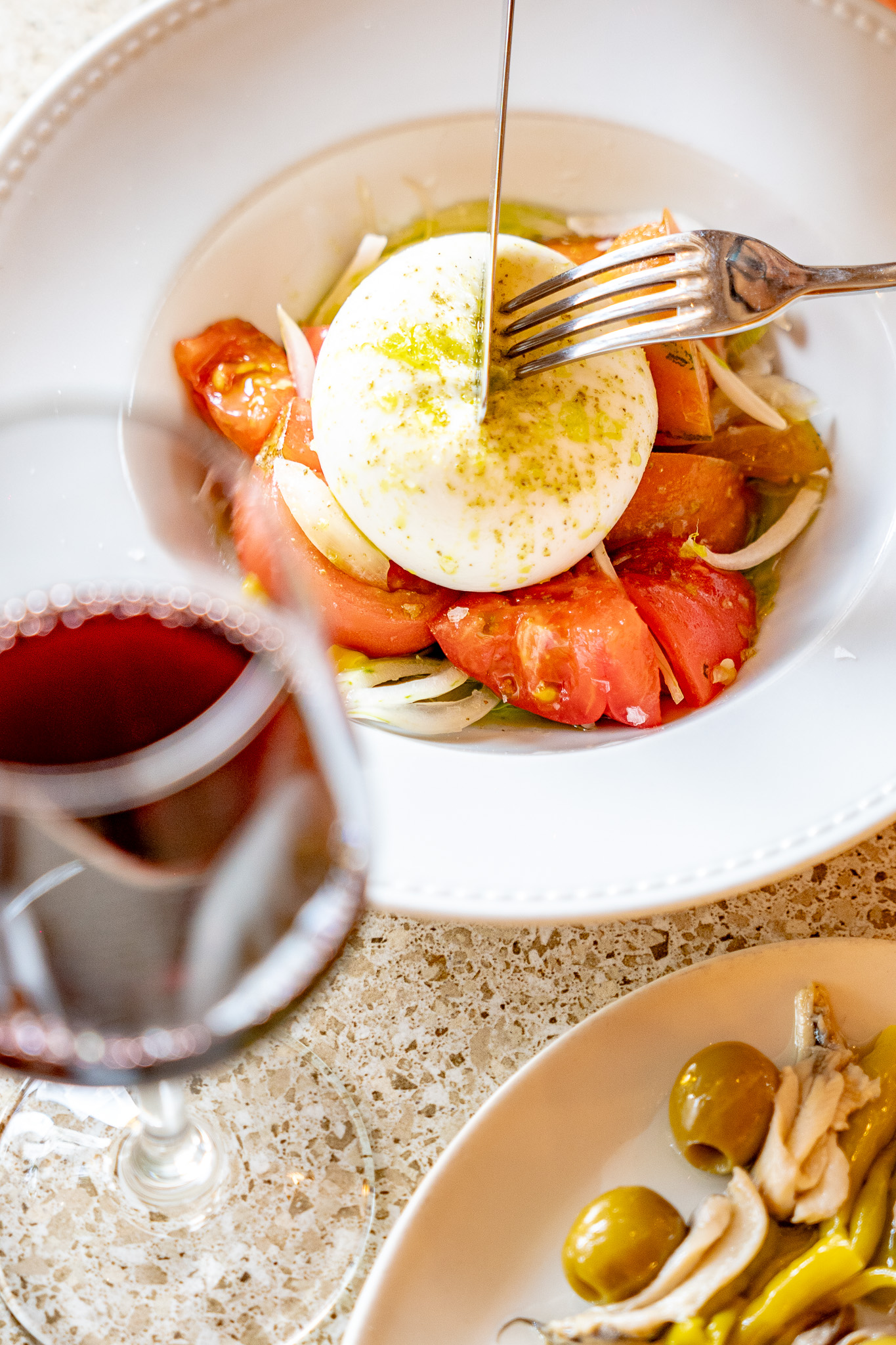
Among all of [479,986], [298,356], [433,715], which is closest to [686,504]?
[433,715]

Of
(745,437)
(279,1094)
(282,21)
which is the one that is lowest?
(279,1094)

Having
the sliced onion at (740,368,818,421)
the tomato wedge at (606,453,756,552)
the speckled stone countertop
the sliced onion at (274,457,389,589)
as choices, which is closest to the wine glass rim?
the speckled stone countertop

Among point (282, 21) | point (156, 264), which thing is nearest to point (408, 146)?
point (282, 21)

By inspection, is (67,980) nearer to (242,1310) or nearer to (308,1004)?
(308,1004)

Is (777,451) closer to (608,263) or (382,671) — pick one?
(608,263)

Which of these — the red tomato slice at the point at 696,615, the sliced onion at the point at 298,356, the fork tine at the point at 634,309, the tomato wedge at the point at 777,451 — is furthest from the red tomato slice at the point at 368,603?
the tomato wedge at the point at 777,451

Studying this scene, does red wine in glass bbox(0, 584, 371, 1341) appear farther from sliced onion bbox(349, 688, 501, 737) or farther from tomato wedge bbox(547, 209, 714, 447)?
tomato wedge bbox(547, 209, 714, 447)
